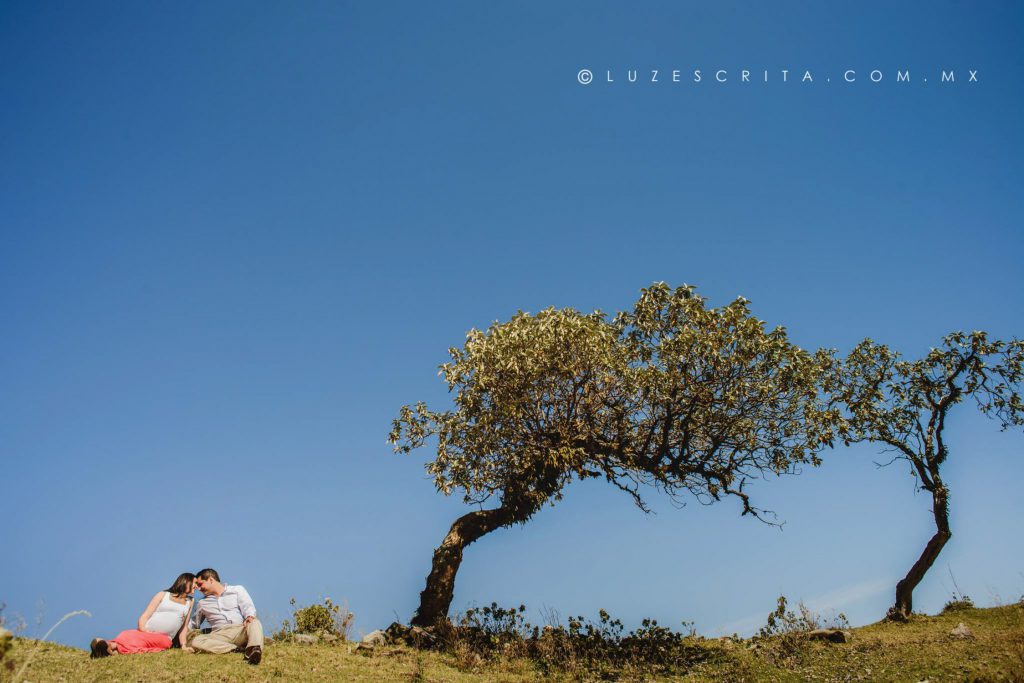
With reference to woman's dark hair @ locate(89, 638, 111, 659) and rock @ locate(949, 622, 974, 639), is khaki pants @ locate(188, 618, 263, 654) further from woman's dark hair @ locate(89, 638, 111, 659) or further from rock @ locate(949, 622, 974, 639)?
rock @ locate(949, 622, 974, 639)

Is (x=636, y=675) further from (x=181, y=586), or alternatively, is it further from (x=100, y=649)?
(x=100, y=649)

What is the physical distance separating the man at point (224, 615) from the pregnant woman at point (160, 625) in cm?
31

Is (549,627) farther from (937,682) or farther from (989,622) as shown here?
(989,622)

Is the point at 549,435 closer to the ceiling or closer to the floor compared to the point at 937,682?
closer to the ceiling

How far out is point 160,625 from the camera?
15297 millimetres

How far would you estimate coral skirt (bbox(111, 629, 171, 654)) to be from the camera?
14.7m

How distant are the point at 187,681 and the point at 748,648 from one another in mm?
15982

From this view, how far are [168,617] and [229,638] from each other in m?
1.54

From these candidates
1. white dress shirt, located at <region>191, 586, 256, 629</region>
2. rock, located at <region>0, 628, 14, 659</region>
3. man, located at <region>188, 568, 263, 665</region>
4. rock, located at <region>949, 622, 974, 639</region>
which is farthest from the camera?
rock, located at <region>949, 622, 974, 639</region>

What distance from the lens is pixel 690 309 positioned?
20.9 metres

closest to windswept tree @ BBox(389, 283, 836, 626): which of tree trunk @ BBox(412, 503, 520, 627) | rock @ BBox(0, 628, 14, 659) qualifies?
tree trunk @ BBox(412, 503, 520, 627)

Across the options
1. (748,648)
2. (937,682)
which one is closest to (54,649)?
(748,648)

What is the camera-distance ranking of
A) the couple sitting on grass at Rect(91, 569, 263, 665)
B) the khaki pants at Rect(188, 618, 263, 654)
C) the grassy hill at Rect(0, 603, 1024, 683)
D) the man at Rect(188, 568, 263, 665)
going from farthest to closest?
the man at Rect(188, 568, 263, 665) < the khaki pants at Rect(188, 618, 263, 654) < the couple sitting on grass at Rect(91, 569, 263, 665) < the grassy hill at Rect(0, 603, 1024, 683)

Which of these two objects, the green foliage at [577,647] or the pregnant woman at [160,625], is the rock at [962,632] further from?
the pregnant woman at [160,625]
